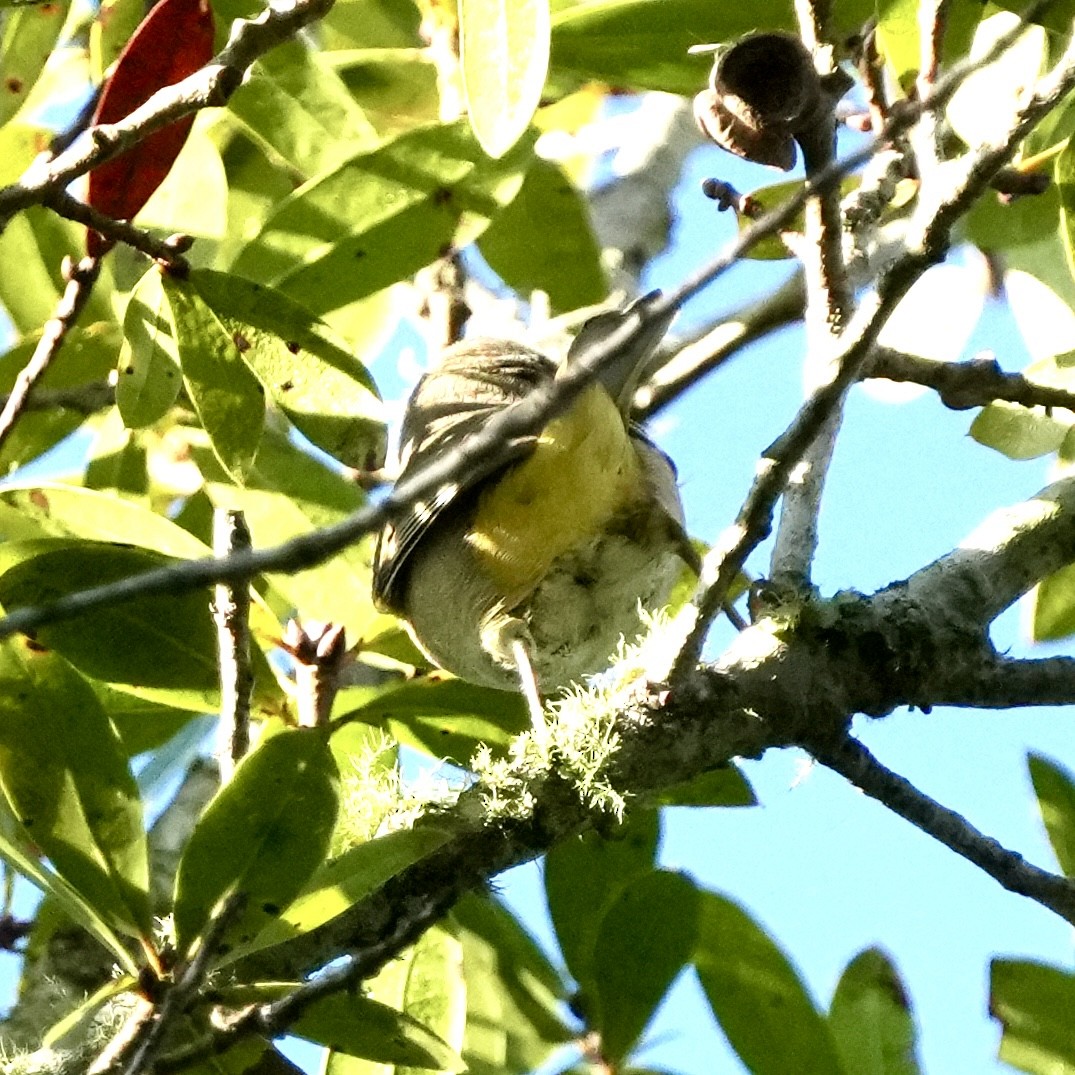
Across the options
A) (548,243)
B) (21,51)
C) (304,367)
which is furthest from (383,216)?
(548,243)

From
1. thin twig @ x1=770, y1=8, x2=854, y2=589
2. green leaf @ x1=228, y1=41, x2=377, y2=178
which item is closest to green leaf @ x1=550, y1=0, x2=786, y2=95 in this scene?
thin twig @ x1=770, y1=8, x2=854, y2=589

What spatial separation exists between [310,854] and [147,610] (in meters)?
0.69

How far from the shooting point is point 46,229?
3.09 m

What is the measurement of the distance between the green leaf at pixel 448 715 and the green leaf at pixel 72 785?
544mm

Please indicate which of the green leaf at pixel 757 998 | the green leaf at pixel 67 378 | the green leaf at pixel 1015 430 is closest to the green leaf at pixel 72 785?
the green leaf at pixel 757 998

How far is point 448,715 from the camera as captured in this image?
2582 millimetres

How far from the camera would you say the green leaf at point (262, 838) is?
1.83m

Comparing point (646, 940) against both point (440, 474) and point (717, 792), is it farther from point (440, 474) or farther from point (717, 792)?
point (440, 474)

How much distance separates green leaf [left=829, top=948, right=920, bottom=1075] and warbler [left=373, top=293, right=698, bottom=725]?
80 cm

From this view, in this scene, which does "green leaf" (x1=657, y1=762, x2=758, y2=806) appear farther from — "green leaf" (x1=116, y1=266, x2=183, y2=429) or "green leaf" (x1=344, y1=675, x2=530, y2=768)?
"green leaf" (x1=116, y1=266, x2=183, y2=429)

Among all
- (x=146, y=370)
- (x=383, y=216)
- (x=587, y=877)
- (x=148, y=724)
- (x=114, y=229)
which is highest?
(x=383, y=216)

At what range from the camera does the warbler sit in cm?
297

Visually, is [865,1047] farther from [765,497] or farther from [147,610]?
[147,610]

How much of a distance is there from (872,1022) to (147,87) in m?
1.72
